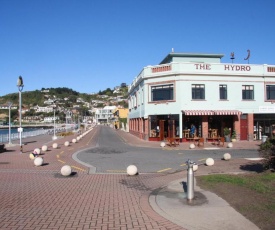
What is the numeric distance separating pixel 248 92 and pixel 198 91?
5.58 meters

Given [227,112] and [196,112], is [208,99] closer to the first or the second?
[196,112]

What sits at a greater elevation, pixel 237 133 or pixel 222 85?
pixel 222 85

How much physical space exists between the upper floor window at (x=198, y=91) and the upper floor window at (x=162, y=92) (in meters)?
2.20

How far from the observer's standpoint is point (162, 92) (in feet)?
106

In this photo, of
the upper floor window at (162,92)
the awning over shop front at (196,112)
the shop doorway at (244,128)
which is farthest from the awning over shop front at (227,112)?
the upper floor window at (162,92)

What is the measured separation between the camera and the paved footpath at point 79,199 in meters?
6.68

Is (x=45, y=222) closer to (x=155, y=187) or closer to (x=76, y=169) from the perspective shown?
(x=155, y=187)

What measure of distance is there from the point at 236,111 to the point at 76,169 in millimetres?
21755

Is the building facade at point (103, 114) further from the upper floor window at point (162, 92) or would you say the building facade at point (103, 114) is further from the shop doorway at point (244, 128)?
the shop doorway at point (244, 128)

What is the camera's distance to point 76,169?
14273mm

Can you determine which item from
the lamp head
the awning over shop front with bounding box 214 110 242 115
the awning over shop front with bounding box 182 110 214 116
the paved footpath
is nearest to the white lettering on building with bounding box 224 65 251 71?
the awning over shop front with bounding box 214 110 242 115

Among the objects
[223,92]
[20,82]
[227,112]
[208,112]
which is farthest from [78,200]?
[223,92]

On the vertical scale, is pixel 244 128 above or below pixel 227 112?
below

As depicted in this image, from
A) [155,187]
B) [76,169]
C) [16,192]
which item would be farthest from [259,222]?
[76,169]
